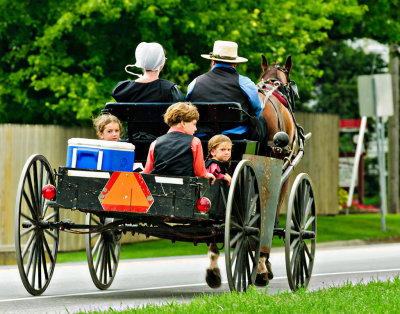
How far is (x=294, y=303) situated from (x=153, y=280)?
4.32 meters

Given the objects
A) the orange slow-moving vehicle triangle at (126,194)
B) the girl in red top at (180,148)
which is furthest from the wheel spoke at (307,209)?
the orange slow-moving vehicle triangle at (126,194)

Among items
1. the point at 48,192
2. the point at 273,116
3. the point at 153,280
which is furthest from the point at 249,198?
the point at 153,280

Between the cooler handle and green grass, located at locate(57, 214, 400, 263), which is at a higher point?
the cooler handle

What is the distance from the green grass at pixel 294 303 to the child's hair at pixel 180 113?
1744 mm

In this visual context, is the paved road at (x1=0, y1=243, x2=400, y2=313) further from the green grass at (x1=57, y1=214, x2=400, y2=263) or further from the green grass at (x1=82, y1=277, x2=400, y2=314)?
the green grass at (x1=57, y1=214, x2=400, y2=263)

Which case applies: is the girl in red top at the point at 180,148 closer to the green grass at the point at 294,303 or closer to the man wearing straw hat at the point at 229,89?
the man wearing straw hat at the point at 229,89

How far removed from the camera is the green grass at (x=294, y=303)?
797 cm

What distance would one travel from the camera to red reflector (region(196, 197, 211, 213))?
8867mm

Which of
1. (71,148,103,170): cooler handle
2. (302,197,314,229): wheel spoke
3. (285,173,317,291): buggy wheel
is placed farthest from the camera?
(302,197,314,229): wheel spoke

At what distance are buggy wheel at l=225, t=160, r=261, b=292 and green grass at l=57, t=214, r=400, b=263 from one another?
7.37 m

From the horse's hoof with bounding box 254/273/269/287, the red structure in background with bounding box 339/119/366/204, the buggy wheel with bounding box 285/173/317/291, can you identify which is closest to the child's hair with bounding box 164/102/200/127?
the buggy wheel with bounding box 285/173/317/291

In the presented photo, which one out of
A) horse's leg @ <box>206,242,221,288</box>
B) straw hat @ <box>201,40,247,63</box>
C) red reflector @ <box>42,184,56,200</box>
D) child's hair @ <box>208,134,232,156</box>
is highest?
straw hat @ <box>201,40,247,63</box>

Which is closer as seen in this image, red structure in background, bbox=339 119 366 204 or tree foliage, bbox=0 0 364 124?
tree foliage, bbox=0 0 364 124

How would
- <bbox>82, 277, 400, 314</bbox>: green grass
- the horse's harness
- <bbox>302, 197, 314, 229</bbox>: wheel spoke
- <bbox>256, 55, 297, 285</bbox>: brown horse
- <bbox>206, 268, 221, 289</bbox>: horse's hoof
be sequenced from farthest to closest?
1. the horse's harness
2. <bbox>256, 55, 297, 285</bbox>: brown horse
3. <bbox>302, 197, 314, 229</bbox>: wheel spoke
4. <bbox>206, 268, 221, 289</bbox>: horse's hoof
5. <bbox>82, 277, 400, 314</bbox>: green grass
